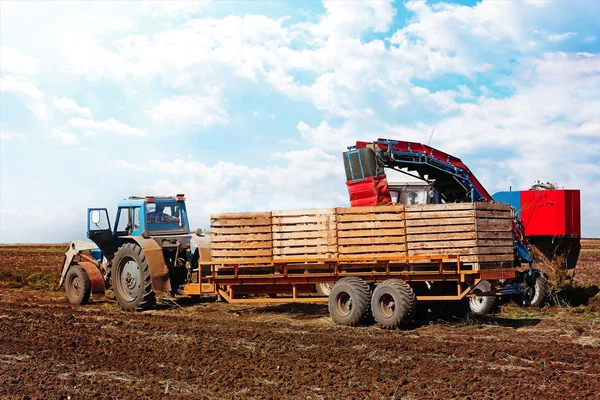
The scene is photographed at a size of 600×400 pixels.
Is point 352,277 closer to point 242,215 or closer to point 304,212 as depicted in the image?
point 304,212

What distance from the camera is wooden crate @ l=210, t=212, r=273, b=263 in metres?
12.6

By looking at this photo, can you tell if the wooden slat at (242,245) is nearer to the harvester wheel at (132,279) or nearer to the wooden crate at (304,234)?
the wooden crate at (304,234)

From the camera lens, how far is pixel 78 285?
16.1 metres

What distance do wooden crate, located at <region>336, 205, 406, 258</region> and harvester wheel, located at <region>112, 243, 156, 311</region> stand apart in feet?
15.2

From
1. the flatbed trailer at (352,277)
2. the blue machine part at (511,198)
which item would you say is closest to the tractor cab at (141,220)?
the flatbed trailer at (352,277)

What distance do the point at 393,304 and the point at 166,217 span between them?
20.2ft

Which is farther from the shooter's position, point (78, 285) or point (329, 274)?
point (78, 285)

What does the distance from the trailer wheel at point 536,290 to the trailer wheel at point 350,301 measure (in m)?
4.89

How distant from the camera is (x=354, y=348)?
9.48 m

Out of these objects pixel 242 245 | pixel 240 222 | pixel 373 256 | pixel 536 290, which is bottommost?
pixel 536 290

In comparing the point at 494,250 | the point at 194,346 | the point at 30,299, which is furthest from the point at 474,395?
the point at 30,299

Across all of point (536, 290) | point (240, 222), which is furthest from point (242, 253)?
point (536, 290)

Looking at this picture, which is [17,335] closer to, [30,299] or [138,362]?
[138,362]

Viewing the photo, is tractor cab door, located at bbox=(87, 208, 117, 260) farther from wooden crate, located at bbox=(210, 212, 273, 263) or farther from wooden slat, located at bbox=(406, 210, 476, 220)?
wooden slat, located at bbox=(406, 210, 476, 220)
